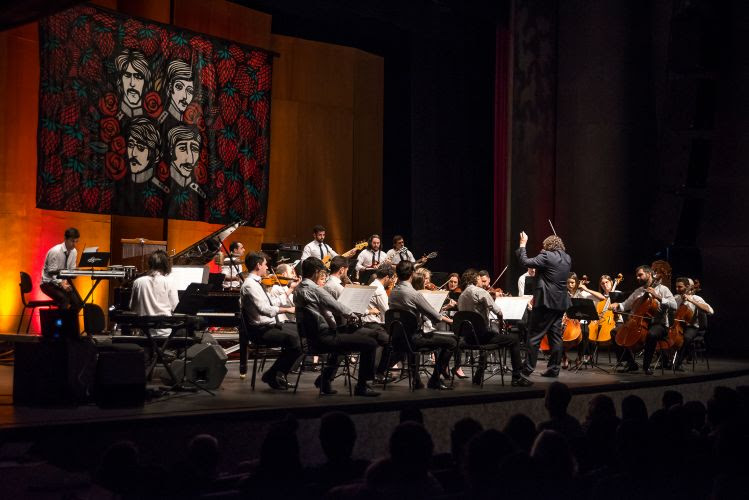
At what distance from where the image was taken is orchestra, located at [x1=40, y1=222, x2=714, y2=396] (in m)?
7.45

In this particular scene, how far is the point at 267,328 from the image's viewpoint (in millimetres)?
7961

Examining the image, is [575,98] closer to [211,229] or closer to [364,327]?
[211,229]

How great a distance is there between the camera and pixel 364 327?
8523mm

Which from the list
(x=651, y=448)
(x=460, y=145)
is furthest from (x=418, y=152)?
(x=651, y=448)

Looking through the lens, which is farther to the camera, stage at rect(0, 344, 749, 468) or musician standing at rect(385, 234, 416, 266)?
musician standing at rect(385, 234, 416, 266)

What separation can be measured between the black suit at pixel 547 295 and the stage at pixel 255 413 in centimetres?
48

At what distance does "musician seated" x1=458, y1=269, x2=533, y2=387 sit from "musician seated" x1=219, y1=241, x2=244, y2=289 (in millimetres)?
2780

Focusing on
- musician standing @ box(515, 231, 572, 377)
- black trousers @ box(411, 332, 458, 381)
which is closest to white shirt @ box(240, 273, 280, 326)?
black trousers @ box(411, 332, 458, 381)

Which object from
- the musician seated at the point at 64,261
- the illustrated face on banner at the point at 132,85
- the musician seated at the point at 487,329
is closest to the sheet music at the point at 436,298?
the musician seated at the point at 487,329

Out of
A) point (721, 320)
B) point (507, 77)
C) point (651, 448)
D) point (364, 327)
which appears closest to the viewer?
point (651, 448)

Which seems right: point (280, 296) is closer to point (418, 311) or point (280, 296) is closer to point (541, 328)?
point (418, 311)

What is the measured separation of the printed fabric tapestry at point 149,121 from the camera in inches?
439

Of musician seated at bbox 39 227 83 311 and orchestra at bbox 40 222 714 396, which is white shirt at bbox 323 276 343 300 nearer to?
orchestra at bbox 40 222 714 396

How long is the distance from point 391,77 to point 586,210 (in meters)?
4.57
